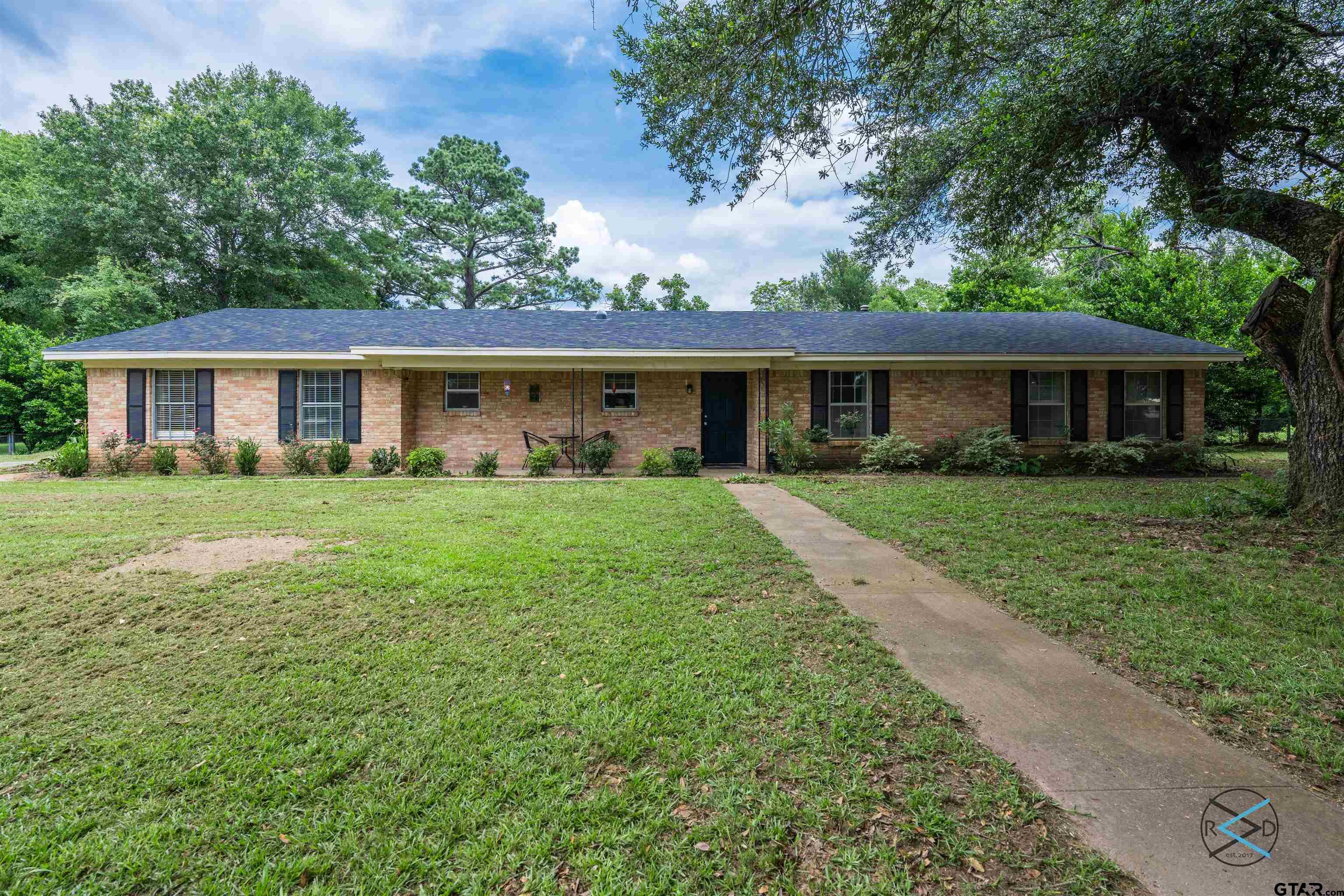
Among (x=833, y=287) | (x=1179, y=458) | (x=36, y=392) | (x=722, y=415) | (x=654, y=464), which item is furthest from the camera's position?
(x=833, y=287)

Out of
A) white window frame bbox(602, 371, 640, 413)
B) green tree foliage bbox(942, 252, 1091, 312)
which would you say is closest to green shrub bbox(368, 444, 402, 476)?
white window frame bbox(602, 371, 640, 413)

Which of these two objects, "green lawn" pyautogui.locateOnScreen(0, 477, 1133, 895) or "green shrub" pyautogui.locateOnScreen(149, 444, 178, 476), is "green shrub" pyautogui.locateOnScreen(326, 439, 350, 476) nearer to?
"green shrub" pyautogui.locateOnScreen(149, 444, 178, 476)

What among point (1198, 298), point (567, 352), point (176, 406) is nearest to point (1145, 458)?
point (1198, 298)

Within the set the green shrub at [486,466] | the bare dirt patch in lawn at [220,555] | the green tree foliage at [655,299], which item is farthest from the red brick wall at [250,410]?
the green tree foliage at [655,299]

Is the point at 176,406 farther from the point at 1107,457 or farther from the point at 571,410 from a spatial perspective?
the point at 1107,457

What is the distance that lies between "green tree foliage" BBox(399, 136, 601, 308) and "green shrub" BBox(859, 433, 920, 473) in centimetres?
1940

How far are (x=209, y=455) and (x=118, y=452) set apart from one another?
6.80ft

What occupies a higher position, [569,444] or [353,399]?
[353,399]

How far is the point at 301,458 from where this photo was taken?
1178 centimetres

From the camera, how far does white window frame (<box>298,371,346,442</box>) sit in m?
12.5

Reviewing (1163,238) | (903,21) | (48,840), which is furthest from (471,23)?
(1163,238)

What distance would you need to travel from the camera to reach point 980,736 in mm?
2525

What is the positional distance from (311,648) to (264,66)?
30.8m

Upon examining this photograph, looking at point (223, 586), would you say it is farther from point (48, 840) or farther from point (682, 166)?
point (682, 166)
